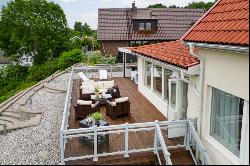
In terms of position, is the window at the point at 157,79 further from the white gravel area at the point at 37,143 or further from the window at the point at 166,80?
the white gravel area at the point at 37,143

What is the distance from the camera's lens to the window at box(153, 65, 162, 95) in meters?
14.5

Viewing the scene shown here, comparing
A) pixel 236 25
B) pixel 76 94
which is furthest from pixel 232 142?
pixel 76 94

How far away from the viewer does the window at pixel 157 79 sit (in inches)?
569

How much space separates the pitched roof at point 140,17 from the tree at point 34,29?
12.3m

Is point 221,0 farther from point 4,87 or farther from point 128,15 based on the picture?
point 4,87

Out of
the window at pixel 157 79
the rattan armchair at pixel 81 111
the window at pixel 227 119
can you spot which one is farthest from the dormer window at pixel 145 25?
the window at pixel 227 119

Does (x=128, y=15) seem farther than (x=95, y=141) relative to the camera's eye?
Yes

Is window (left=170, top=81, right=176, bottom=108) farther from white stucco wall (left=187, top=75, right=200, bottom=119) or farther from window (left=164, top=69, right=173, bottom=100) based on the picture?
window (left=164, top=69, right=173, bottom=100)

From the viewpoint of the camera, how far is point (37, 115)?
1783cm

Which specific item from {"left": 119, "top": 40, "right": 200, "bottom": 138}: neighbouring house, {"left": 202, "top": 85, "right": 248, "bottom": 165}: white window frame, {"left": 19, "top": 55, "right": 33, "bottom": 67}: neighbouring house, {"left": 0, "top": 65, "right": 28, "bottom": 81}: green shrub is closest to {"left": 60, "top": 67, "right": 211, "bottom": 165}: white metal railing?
{"left": 202, "top": 85, "right": 248, "bottom": 165}: white window frame

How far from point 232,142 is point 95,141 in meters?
A: 4.04

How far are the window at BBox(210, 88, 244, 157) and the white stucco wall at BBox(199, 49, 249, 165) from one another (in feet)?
0.58

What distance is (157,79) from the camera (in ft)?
49.1

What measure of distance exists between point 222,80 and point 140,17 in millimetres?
34825
